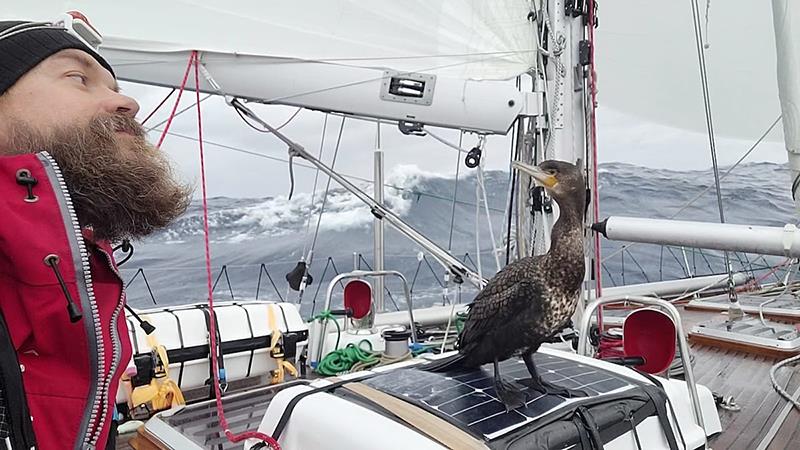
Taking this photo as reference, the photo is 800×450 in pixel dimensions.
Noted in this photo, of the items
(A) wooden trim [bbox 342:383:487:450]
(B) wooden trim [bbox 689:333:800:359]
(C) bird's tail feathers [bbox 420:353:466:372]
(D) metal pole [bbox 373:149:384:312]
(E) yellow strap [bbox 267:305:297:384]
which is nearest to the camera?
(A) wooden trim [bbox 342:383:487:450]

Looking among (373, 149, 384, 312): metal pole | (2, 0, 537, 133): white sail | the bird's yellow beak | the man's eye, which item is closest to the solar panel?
the bird's yellow beak

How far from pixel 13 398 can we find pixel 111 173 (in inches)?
11.4

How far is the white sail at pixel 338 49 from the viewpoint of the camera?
1.84m

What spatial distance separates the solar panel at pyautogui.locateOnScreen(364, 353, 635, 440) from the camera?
1.11 metres

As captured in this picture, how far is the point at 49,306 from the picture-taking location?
25.8 inches

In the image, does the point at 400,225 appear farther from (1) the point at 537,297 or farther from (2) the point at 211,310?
(1) the point at 537,297

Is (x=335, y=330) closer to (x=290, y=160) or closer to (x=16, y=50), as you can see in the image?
(x=290, y=160)

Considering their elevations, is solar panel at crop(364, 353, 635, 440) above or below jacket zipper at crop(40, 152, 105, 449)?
below

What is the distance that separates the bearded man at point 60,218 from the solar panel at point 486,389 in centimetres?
64

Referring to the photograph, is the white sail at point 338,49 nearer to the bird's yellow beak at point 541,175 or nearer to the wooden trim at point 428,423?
the bird's yellow beak at point 541,175

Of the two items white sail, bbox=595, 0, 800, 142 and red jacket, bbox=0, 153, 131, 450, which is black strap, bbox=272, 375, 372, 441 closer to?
red jacket, bbox=0, 153, 131, 450

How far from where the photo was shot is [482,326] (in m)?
1.27

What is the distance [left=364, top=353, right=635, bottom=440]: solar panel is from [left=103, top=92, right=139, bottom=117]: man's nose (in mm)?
785

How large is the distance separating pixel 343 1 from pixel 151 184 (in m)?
1.58
